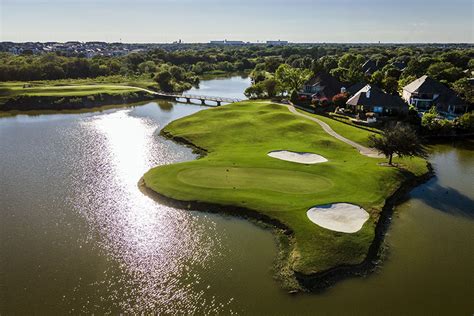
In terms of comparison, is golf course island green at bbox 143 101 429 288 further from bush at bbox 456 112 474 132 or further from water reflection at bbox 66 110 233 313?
bush at bbox 456 112 474 132

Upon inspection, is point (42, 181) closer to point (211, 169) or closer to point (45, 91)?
point (211, 169)

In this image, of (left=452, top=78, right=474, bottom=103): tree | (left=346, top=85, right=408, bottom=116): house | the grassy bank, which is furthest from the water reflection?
(left=452, top=78, right=474, bottom=103): tree

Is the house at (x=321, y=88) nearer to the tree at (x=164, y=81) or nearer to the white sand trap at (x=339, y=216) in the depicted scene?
the white sand trap at (x=339, y=216)

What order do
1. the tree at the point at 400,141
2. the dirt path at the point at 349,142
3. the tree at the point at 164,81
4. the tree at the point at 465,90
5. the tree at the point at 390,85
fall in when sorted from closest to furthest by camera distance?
the tree at the point at 400,141 → the dirt path at the point at 349,142 → the tree at the point at 465,90 → the tree at the point at 390,85 → the tree at the point at 164,81

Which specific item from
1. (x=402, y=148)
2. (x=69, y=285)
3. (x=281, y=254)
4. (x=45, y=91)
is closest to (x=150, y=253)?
(x=69, y=285)

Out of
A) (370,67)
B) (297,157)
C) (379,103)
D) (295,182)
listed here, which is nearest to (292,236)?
(295,182)

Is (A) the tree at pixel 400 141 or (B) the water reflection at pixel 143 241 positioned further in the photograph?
(A) the tree at pixel 400 141

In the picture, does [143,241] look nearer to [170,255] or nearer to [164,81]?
[170,255]

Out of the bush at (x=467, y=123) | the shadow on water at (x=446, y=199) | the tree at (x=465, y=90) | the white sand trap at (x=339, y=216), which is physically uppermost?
the tree at (x=465, y=90)

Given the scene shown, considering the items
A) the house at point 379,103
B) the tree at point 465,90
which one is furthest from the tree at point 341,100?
the tree at point 465,90
